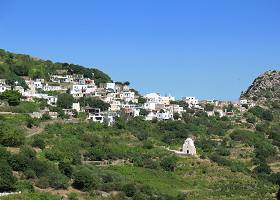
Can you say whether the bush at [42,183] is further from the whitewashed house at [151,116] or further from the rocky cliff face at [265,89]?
the rocky cliff face at [265,89]

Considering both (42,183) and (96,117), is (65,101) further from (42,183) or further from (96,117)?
(42,183)

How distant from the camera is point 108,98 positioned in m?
71.4

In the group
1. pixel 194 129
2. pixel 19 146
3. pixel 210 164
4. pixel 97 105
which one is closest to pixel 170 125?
pixel 194 129

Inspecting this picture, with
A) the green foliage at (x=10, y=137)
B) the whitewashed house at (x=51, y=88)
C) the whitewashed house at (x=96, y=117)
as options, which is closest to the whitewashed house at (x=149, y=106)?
the whitewashed house at (x=51, y=88)

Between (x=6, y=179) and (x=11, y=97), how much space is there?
24.7 meters

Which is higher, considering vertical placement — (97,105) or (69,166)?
(97,105)

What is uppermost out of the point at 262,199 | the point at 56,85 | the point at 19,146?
the point at 56,85

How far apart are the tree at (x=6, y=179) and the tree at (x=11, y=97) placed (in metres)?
22.6

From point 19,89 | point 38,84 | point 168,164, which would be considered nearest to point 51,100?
point 19,89

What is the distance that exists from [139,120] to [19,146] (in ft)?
71.1

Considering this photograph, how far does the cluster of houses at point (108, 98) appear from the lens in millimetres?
63531

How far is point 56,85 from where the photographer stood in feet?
240

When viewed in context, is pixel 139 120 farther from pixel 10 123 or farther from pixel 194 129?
pixel 10 123

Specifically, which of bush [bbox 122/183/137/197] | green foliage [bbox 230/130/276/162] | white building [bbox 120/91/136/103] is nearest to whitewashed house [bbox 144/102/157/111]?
white building [bbox 120/91/136/103]
